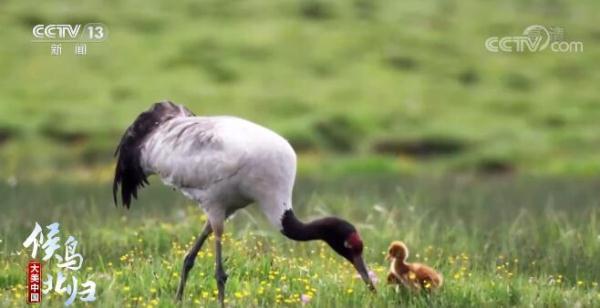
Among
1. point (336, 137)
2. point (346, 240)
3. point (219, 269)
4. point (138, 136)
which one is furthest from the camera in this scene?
point (336, 137)

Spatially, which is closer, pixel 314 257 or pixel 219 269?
pixel 219 269

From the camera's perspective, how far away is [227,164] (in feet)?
28.6

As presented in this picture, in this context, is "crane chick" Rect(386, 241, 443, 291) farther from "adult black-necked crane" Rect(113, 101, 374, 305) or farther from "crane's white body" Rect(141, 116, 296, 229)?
"crane's white body" Rect(141, 116, 296, 229)

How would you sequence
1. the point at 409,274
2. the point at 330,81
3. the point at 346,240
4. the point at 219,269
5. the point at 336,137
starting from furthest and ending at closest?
the point at 330,81
the point at 336,137
the point at 409,274
the point at 219,269
the point at 346,240

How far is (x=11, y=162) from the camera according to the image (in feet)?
79.7

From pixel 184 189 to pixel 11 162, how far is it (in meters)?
15.8

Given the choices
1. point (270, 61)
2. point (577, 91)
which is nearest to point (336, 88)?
point (270, 61)

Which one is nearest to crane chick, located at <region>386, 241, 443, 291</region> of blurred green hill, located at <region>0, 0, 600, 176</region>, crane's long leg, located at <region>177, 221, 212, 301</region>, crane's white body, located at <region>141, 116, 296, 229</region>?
crane's white body, located at <region>141, 116, 296, 229</region>

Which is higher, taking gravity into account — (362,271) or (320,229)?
(320,229)

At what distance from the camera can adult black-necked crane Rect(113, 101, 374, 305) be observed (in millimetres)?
8633

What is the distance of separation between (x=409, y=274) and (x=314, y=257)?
1.72m

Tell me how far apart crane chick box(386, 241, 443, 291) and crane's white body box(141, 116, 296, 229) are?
3.15 ft

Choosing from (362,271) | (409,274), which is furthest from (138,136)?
(409,274)

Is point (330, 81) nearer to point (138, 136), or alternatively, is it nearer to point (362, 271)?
point (138, 136)
